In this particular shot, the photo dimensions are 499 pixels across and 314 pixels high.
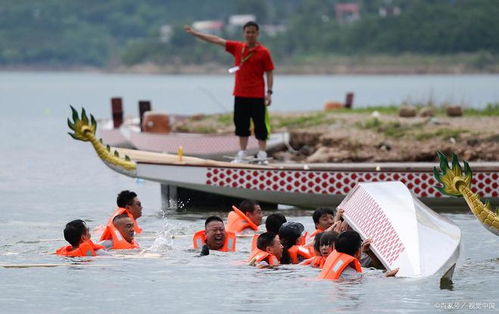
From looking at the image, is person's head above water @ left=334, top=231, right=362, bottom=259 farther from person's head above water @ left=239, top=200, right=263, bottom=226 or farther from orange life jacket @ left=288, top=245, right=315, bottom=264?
person's head above water @ left=239, top=200, right=263, bottom=226

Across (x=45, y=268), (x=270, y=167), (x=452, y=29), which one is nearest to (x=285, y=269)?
(x=45, y=268)

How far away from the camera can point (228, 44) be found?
867 inches

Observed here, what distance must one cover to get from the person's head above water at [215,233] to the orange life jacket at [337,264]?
2.16 meters

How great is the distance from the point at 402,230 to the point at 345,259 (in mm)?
1159

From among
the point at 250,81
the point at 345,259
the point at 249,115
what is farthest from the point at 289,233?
the point at 249,115

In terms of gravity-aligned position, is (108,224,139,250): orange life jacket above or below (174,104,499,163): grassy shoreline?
below

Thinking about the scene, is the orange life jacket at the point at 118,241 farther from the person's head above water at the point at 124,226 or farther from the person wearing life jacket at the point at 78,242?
the person wearing life jacket at the point at 78,242

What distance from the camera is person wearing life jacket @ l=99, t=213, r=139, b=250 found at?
17266mm

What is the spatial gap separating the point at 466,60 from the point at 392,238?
130m

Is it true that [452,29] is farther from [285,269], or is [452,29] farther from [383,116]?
[285,269]

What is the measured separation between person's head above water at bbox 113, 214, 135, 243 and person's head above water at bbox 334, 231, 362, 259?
3530 millimetres

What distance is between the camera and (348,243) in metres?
14.6

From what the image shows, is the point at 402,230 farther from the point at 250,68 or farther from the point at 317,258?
the point at 250,68

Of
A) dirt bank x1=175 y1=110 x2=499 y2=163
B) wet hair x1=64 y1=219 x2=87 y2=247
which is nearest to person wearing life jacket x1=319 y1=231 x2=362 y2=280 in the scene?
wet hair x1=64 y1=219 x2=87 y2=247
